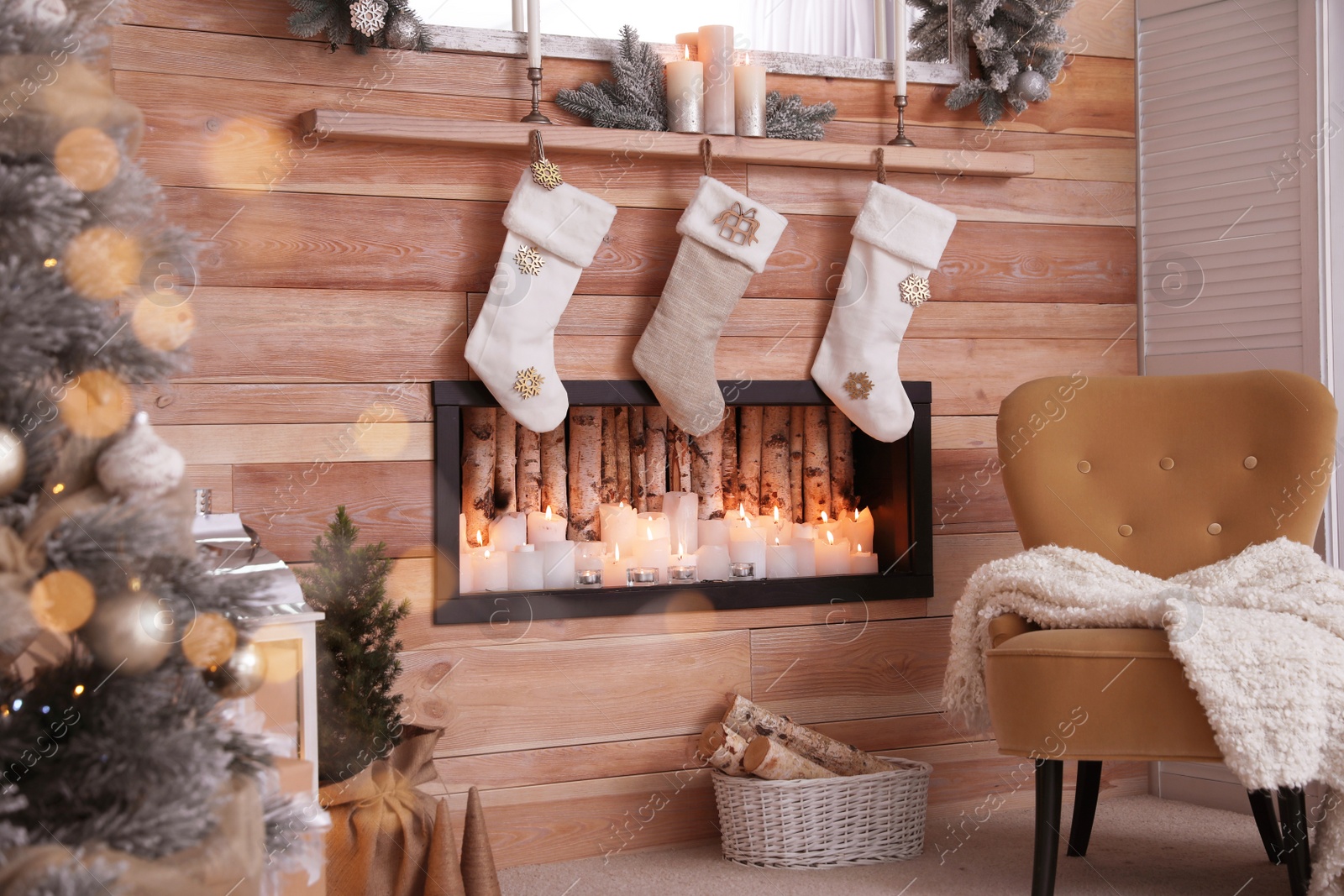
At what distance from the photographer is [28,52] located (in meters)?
1.04

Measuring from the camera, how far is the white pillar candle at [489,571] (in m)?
2.34

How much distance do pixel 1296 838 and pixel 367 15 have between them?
2111 mm

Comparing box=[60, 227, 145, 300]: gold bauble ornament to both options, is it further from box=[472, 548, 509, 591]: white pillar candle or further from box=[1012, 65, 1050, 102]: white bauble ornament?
box=[1012, 65, 1050, 102]: white bauble ornament

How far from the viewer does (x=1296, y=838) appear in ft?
5.91

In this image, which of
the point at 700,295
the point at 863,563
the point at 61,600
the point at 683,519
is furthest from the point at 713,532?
the point at 61,600

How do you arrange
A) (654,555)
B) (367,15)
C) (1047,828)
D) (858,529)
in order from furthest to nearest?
1. (858,529)
2. (654,555)
3. (367,15)
4. (1047,828)

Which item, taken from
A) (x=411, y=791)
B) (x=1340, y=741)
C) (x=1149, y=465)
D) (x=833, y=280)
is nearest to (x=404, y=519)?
(x=411, y=791)

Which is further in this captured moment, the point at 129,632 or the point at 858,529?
the point at 858,529

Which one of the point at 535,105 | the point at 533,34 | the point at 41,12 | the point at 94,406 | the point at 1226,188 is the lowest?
the point at 94,406

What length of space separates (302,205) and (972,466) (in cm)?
155

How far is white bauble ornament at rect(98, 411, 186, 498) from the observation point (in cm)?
104

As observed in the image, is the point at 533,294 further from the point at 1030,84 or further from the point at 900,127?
the point at 1030,84

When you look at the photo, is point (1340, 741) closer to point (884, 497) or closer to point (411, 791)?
point (884, 497)

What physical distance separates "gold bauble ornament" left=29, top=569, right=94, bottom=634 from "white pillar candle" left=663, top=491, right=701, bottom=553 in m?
1.63
